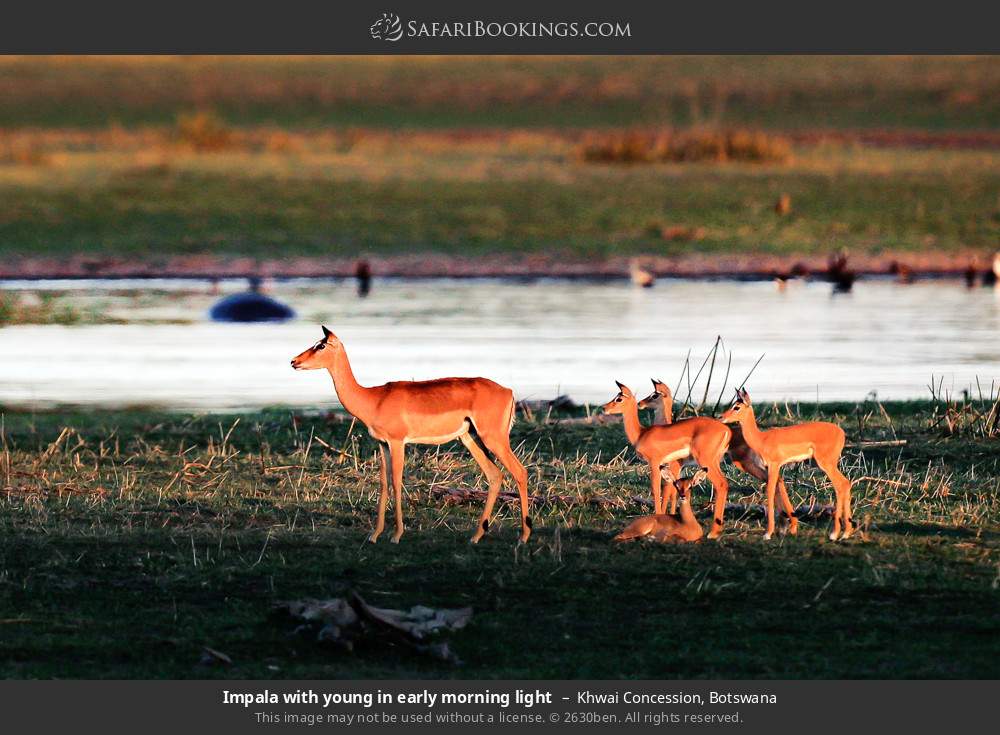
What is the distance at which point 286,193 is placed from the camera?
37969 mm

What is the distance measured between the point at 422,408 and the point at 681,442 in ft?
4.85

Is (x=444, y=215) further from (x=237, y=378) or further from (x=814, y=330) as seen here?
(x=237, y=378)

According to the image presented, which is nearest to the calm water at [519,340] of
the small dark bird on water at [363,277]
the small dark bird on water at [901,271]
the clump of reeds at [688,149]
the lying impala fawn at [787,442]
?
the small dark bird on water at [363,277]

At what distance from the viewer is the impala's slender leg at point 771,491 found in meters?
10.2

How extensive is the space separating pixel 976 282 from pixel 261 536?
21465 mm

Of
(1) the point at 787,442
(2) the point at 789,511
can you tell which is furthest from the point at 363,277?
(1) the point at 787,442

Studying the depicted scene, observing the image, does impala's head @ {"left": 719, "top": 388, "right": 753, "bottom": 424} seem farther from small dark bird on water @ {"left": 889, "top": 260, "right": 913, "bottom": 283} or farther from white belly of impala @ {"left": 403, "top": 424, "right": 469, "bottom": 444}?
small dark bird on water @ {"left": 889, "top": 260, "right": 913, "bottom": 283}

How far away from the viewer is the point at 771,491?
1033 centimetres

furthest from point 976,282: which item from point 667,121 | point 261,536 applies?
point 667,121

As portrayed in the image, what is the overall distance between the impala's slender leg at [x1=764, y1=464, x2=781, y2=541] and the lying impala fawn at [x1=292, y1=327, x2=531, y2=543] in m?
1.40

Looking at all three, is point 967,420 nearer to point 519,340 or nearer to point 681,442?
point 681,442

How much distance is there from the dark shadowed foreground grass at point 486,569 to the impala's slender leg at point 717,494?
5.1 inches

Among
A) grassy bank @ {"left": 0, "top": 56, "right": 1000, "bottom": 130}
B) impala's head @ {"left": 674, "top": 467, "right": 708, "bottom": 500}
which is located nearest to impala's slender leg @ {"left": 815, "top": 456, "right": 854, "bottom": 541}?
impala's head @ {"left": 674, "top": 467, "right": 708, "bottom": 500}

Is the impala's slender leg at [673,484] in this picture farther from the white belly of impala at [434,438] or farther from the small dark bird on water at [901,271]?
the small dark bird on water at [901,271]
